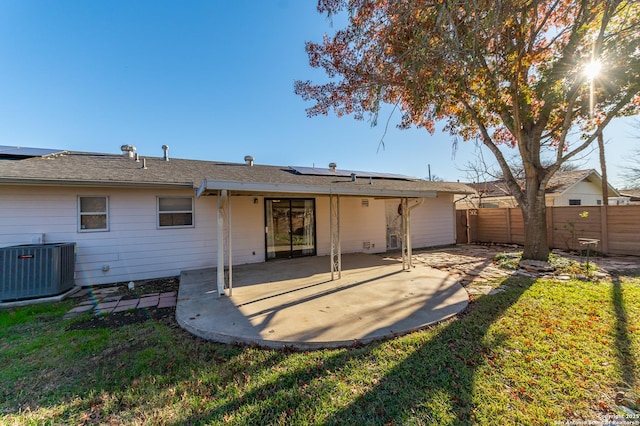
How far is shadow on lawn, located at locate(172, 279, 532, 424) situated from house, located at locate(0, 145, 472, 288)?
2875mm

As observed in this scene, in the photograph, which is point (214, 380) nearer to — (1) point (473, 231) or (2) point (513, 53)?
(2) point (513, 53)

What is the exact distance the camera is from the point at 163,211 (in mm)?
7012

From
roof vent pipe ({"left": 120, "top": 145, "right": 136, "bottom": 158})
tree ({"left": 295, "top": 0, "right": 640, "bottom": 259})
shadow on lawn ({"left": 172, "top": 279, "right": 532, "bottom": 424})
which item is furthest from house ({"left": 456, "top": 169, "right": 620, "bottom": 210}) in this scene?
roof vent pipe ({"left": 120, "top": 145, "right": 136, "bottom": 158})

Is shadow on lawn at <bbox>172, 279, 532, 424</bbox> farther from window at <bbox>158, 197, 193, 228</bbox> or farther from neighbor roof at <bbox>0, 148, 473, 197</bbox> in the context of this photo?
window at <bbox>158, 197, 193, 228</bbox>

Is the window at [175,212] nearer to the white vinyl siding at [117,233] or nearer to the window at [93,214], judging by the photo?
the white vinyl siding at [117,233]

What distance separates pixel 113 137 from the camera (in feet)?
33.8

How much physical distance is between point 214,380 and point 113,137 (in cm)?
1156

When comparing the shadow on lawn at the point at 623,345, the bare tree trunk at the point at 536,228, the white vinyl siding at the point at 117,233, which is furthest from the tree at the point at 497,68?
the white vinyl siding at the point at 117,233

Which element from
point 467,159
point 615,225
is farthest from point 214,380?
point 467,159

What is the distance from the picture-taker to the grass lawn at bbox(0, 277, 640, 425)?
211cm

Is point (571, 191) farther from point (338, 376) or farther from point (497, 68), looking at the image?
point (338, 376)

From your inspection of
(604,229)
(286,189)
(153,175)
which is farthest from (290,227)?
(604,229)

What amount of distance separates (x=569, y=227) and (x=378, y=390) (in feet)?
37.5

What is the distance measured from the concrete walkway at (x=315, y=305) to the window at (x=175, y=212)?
1467 millimetres
